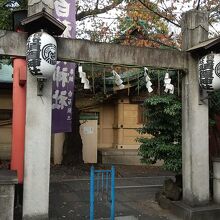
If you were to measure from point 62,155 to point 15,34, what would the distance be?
10.6 m

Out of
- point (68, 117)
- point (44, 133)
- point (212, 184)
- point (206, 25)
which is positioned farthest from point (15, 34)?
point (212, 184)

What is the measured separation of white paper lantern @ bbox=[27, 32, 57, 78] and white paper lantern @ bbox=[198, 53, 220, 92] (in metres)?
3.83

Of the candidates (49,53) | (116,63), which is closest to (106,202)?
(116,63)

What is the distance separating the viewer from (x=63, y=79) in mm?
9242

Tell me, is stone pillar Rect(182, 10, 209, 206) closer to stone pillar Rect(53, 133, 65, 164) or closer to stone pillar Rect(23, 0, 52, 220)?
stone pillar Rect(23, 0, 52, 220)

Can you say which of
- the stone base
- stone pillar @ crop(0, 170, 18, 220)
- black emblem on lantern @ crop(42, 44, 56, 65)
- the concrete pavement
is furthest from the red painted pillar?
the stone base

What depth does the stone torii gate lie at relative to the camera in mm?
7555

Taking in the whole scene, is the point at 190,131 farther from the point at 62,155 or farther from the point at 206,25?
the point at 62,155

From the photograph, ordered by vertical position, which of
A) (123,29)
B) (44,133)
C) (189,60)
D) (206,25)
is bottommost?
(44,133)

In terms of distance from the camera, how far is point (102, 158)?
60.4 ft

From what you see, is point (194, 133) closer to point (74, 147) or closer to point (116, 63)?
point (116, 63)

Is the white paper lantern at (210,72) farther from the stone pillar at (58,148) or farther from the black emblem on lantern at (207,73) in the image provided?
the stone pillar at (58,148)

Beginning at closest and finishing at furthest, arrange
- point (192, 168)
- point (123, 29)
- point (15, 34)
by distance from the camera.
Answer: point (15, 34) → point (192, 168) → point (123, 29)

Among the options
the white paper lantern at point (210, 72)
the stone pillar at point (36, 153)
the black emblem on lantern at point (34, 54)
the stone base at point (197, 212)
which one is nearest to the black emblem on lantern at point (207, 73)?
the white paper lantern at point (210, 72)
